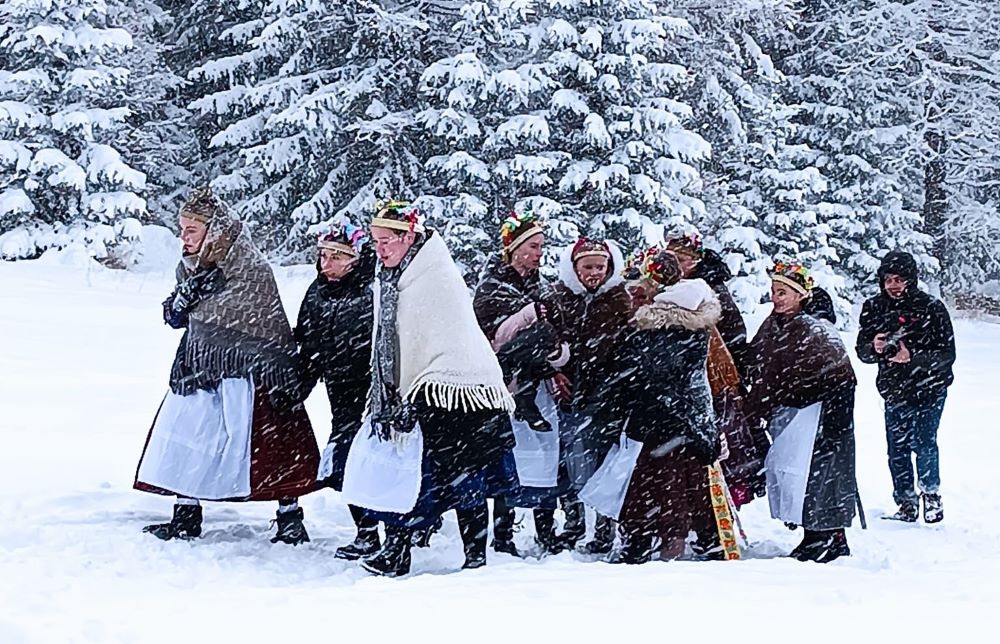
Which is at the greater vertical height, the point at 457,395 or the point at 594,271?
the point at 594,271

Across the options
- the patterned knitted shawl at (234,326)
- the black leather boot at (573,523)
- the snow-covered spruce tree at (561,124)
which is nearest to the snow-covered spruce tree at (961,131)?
the snow-covered spruce tree at (561,124)

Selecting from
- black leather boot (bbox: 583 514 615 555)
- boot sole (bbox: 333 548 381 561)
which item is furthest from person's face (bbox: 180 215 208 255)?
black leather boot (bbox: 583 514 615 555)

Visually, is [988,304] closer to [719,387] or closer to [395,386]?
[719,387]

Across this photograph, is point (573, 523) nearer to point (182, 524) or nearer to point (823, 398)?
point (823, 398)

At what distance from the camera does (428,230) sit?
18.2ft

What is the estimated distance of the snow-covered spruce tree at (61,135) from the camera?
17.6 meters

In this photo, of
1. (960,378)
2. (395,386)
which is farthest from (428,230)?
(960,378)

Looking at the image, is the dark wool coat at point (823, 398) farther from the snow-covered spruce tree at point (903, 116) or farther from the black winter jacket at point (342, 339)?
the snow-covered spruce tree at point (903, 116)

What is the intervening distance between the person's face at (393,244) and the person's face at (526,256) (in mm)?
915

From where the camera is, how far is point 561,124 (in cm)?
1661

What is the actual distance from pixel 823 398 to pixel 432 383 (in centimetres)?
232

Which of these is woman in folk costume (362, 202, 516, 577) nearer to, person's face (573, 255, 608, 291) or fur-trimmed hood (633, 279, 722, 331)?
fur-trimmed hood (633, 279, 722, 331)

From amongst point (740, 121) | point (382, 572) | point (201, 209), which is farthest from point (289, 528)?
point (740, 121)

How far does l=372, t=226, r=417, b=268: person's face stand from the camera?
5.41 meters
